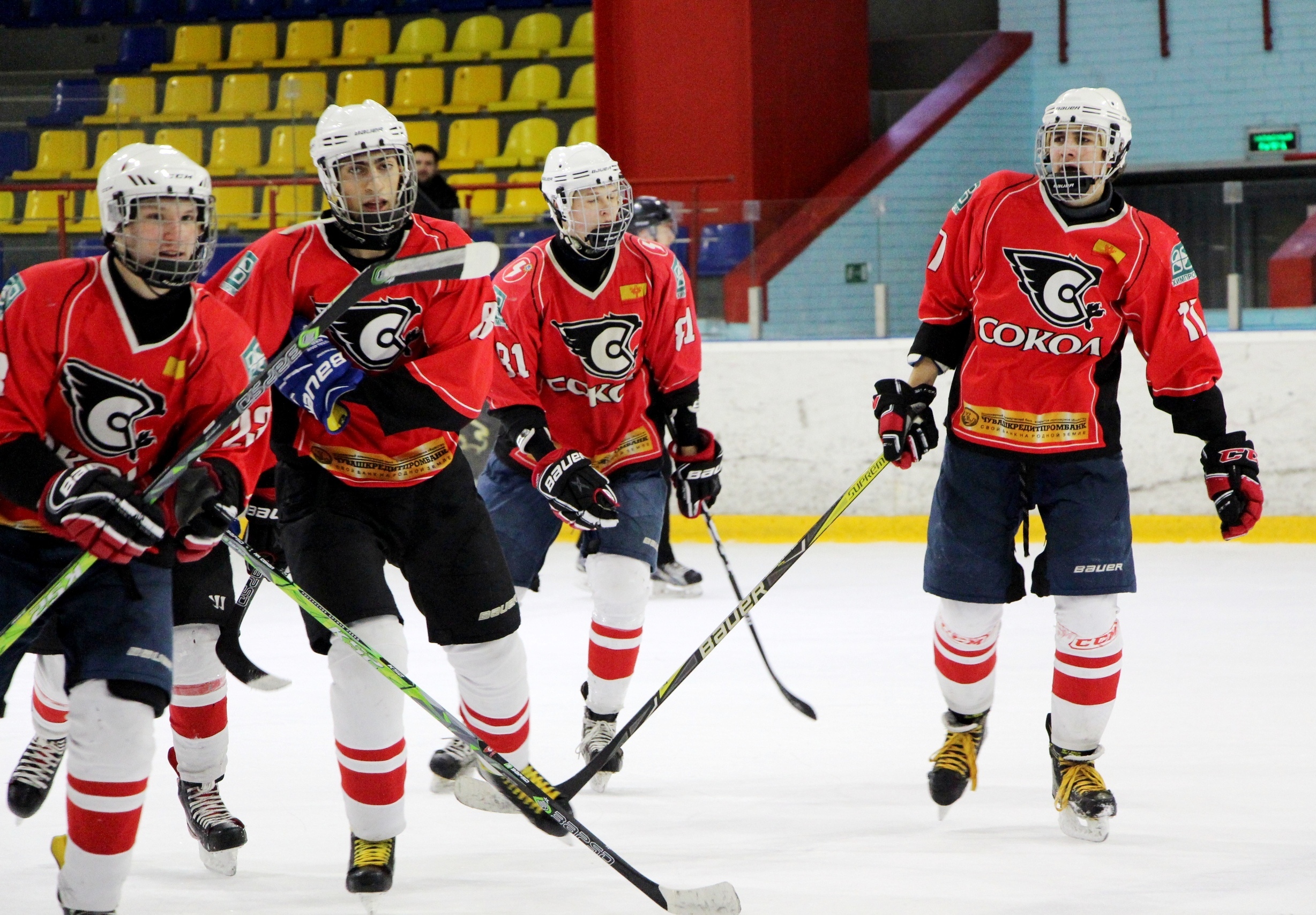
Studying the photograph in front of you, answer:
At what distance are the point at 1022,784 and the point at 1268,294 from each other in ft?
11.2

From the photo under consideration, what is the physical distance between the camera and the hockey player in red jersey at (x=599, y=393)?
2.98 metres

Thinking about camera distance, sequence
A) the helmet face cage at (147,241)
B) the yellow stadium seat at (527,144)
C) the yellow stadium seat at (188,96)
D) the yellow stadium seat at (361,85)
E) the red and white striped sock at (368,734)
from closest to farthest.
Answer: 1. the helmet face cage at (147,241)
2. the red and white striped sock at (368,734)
3. the yellow stadium seat at (188,96)
4. the yellow stadium seat at (527,144)
5. the yellow stadium seat at (361,85)

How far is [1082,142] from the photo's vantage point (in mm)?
2578

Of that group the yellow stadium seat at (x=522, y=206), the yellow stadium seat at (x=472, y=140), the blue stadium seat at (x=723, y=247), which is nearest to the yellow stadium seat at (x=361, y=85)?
the yellow stadium seat at (x=472, y=140)

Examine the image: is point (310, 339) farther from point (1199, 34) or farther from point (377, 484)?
point (1199, 34)

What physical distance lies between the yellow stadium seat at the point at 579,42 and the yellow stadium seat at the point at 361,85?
1127 mm

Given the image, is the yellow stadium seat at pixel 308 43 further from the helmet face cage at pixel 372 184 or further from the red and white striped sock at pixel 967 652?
the red and white striped sock at pixel 967 652

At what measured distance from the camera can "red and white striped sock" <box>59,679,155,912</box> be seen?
1974mm

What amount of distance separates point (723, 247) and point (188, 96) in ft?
12.9

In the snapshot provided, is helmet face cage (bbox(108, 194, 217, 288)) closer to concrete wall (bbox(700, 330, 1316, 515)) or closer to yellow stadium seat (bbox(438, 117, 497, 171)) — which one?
concrete wall (bbox(700, 330, 1316, 515))

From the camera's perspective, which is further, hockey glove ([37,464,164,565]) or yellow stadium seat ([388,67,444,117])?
yellow stadium seat ([388,67,444,117])

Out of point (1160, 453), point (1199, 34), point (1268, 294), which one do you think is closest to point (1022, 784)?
point (1160, 453)

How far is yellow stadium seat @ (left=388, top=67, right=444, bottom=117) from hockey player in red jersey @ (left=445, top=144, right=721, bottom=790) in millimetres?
6804

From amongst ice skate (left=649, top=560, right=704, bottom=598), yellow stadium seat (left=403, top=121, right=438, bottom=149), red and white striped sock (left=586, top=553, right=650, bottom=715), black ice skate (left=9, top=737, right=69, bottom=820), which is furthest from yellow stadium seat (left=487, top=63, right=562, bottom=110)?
black ice skate (left=9, top=737, right=69, bottom=820)
